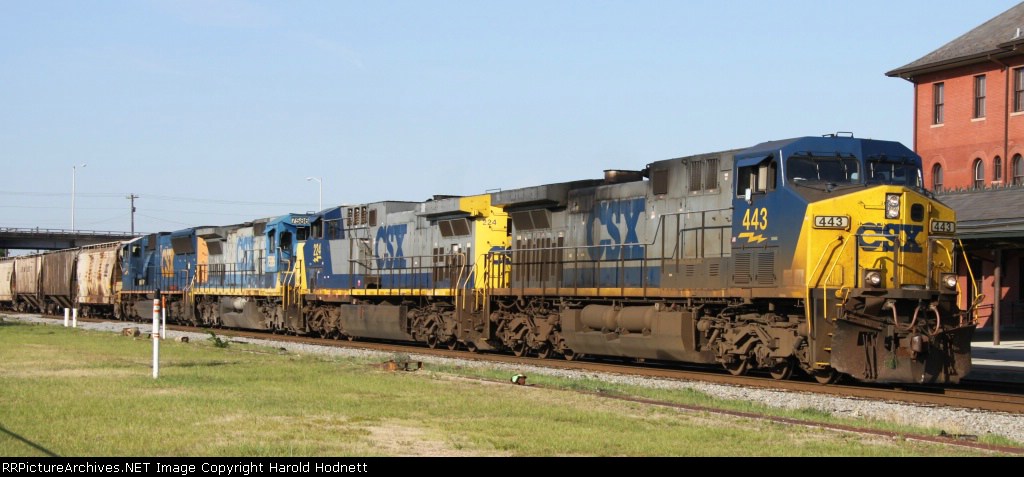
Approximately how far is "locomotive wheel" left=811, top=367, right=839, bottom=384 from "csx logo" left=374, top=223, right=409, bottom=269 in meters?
13.0

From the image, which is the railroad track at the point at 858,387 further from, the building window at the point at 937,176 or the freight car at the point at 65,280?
the freight car at the point at 65,280

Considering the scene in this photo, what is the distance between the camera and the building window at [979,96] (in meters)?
39.1

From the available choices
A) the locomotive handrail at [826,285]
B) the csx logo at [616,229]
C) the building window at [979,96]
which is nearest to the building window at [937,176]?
the building window at [979,96]

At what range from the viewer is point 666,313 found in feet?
59.2

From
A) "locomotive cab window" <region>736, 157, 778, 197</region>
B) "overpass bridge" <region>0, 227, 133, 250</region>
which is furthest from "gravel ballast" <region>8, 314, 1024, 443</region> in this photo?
"overpass bridge" <region>0, 227, 133, 250</region>

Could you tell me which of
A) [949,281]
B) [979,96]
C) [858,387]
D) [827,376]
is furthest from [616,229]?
[979,96]

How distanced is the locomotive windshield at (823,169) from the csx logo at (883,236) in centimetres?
90

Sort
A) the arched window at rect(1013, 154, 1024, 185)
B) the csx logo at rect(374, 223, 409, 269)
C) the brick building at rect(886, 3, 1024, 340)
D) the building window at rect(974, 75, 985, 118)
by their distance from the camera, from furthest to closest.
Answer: the building window at rect(974, 75, 985, 118) → the arched window at rect(1013, 154, 1024, 185) → the brick building at rect(886, 3, 1024, 340) → the csx logo at rect(374, 223, 409, 269)

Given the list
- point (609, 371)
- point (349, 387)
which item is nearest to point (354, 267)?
point (609, 371)

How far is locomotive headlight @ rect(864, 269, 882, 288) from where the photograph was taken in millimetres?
14930

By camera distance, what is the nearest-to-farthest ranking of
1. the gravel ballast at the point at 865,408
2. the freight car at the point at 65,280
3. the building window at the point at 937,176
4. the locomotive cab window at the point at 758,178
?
the gravel ballast at the point at 865,408 → the locomotive cab window at the point at 758,178 → the building window at the point at 937,176 → the freight car at the point at 65,280

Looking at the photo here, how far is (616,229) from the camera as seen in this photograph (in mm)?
19906

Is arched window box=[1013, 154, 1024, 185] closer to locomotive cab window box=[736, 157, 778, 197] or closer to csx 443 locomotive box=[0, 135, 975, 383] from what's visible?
csx 443 locomotive box=[0, 135, 975, 383]

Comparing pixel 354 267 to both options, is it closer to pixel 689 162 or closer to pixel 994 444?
pixel 689 162
